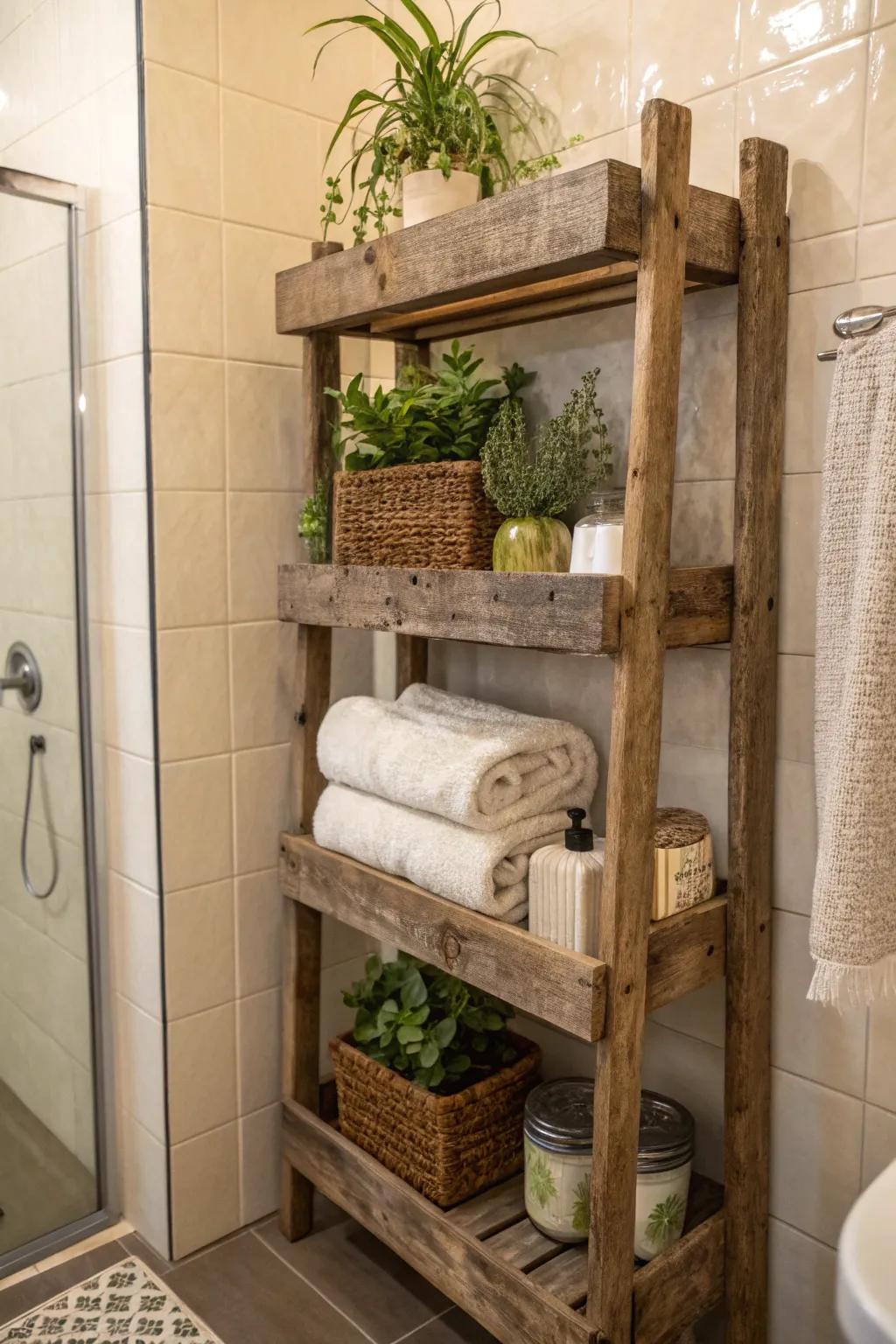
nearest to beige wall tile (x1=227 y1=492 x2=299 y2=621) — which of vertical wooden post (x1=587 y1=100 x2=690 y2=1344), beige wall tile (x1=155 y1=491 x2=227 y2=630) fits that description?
beige wall tile (x1=155 y1=491 x2=227 y2=630)

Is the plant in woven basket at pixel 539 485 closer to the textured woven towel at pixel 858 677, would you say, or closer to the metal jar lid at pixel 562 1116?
the textured woven towel at pixel 858 677

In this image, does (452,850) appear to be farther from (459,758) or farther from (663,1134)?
(663,1134)

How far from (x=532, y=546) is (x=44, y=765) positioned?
89 cm

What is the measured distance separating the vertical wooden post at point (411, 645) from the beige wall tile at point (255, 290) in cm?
16

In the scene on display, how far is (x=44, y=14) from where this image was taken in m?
1.61

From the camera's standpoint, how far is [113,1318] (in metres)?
1.47

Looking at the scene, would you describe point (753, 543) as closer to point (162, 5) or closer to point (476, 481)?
point (476, 481)

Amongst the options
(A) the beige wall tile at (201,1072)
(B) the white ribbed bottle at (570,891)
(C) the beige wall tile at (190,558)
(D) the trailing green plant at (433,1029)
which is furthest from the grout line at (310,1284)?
(C) the beige wall tile at (190,558)

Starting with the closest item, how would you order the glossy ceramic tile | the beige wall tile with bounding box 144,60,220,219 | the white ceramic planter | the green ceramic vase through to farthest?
the glossy ceramic tile
the green ceramic vase
the white ceramic planter
the beige wall tile with bounding box 144,60,220,219

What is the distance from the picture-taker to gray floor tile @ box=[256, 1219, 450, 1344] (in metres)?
1.49

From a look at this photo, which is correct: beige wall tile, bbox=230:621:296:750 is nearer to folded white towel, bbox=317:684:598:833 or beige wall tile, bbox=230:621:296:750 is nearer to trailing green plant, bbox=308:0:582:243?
folded white towel, bbox=317:684:598:833

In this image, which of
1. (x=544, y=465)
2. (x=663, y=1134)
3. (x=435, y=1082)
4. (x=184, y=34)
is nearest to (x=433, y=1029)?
(x=435, y=1082)

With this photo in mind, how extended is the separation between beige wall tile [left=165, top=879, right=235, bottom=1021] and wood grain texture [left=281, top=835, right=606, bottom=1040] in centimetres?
11

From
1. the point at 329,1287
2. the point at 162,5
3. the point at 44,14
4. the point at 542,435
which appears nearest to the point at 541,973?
the point at 542,435
